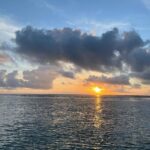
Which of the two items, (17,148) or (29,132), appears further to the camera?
(29,132)

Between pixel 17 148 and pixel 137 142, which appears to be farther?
pixel 137 142

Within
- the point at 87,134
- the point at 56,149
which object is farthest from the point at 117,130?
the point at 56,149

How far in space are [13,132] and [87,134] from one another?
1948cm

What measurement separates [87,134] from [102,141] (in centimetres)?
1004

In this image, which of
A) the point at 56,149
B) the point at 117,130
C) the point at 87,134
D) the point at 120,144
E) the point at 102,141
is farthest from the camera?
the point at 117,130

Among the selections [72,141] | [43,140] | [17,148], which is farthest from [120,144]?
[17,148]

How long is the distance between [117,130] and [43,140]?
26.0 m

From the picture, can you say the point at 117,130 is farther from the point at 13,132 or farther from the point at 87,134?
the point at 13,132

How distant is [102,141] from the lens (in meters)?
67.8

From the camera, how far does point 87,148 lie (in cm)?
6019

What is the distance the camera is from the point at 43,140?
2640 inches

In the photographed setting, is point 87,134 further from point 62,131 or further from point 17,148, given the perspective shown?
point 17,148

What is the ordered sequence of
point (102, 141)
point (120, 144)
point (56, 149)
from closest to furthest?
point (56, 149)
point (120, 144)
point (102, 141)

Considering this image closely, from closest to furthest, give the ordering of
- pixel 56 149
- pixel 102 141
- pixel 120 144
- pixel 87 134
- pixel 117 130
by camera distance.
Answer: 1. pixel 56 149
2. pixel 120 144
3. pixel 102 141
4. pixel 87 134
5. pixel 117 130
